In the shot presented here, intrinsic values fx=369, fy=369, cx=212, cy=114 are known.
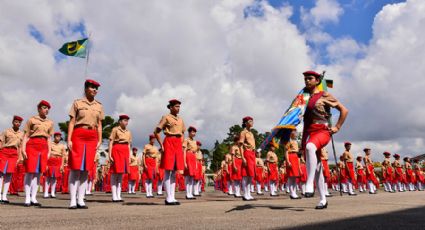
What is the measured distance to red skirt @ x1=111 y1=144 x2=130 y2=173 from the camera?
407 inches

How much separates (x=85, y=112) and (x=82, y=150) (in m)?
0.71

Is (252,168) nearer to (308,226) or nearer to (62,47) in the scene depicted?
(308,226)

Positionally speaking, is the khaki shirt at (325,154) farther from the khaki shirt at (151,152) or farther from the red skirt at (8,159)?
the red skirt at (8,159)

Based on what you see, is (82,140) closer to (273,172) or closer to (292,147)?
(292,147)

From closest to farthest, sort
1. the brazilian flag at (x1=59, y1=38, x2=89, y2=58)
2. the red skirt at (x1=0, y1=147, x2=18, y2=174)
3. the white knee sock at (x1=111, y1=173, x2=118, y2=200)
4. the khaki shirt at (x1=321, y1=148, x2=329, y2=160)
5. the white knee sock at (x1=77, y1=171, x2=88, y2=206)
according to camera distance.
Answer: the white knee sock at (x1=77, y1=171, x2=88, y2=206)
the red skirt at (x1=0, y1=147, x2=18, y2=174)
the white knee sock at (x1=111, y1=173, x2=118, y2=200)
the khaki shirt at (x1=321, y1=148, x2=329, y2=160)
the brazilian flag at (x1=59, y1=38, x2=89, y2=58)

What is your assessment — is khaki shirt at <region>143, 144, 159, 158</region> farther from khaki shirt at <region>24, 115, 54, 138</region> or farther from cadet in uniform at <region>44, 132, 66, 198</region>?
khaki shirt at <region>24, 115, 54, 138</region>

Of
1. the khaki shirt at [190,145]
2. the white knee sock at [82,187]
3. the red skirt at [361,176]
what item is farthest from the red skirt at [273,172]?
the white knee sock at [82,187]

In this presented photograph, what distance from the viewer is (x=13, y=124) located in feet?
31.5

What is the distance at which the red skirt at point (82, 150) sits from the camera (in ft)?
22.1

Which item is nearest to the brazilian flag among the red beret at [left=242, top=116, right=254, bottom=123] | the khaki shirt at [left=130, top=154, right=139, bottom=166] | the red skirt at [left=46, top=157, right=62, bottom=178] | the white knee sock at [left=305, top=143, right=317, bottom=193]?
the khaki shirt at [left=130, top=154, right=139, bottom=166]

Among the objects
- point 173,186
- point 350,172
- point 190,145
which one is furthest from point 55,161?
point 350,172

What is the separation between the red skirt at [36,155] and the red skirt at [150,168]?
7.46 meters

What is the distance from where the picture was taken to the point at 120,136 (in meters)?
10.8

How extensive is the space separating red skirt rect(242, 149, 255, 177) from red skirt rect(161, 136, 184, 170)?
11.2 ft
